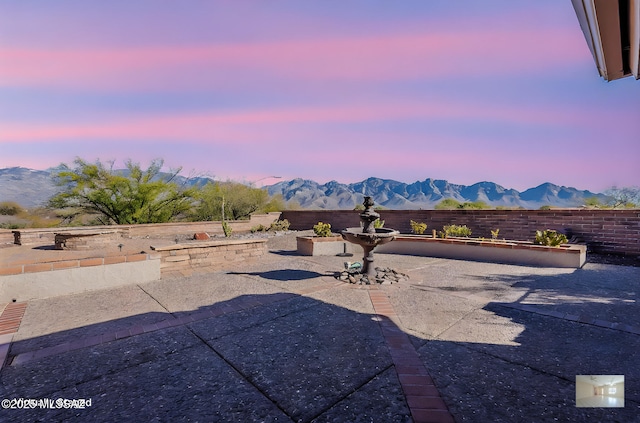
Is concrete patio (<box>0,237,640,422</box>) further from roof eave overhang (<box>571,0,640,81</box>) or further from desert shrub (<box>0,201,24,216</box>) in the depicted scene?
desert shrub (<box>0,201,24,216</box>)

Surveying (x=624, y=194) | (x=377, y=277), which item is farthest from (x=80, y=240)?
(x=624, y=194)

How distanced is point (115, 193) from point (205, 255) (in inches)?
422

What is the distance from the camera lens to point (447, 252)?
8180 millimetres

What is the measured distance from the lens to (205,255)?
6738 mm

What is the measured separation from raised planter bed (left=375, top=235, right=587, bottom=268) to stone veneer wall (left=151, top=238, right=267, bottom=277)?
4.04 meters

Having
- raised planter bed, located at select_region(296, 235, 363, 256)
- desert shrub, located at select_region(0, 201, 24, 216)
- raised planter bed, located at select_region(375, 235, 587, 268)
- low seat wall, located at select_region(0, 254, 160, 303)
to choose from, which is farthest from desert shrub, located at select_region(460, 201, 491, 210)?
desert shrub, located at select_region(0, 201, 24, 216)

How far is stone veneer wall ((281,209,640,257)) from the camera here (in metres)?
7.39

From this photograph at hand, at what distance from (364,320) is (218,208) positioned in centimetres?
1492

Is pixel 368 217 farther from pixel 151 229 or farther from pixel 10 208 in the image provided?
pixel 10 208

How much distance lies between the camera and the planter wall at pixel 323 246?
28.2 feet

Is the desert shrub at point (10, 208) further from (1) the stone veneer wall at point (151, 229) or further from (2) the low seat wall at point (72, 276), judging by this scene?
(2) the low seat wall at point (72, 276)

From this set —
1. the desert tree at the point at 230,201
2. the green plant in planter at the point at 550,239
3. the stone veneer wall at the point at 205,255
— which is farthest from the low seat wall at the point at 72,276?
the desert tree at the point at 230,201

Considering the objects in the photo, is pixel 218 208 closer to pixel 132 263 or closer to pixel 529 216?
pixel 132 263

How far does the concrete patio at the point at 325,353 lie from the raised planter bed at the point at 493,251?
1.68 metres
